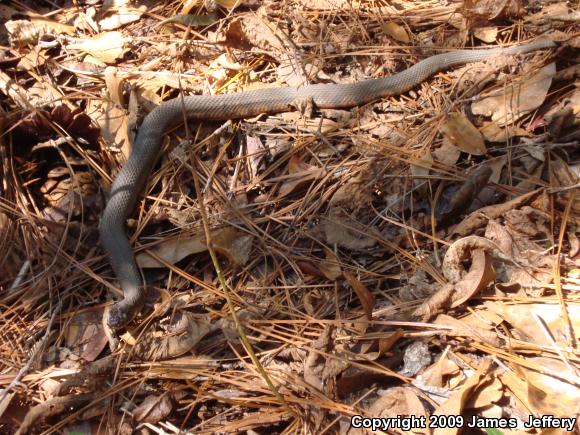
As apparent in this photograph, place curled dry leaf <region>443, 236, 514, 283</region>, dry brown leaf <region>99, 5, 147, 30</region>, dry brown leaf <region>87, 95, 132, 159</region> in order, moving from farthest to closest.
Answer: dry brown leaf <region>99, 5, 147, 30</region>, dry brown leaf <region>87, 95, 132, 159</region>, curled dry leaf <region>443, 236, 514, 283</region>

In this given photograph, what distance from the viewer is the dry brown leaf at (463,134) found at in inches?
108

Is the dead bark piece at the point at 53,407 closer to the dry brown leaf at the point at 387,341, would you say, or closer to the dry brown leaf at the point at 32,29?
the dry brown leaf at the point at 387,341

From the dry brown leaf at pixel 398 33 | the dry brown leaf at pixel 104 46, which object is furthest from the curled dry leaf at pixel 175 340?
the dry brown leaf at pixel 398 33

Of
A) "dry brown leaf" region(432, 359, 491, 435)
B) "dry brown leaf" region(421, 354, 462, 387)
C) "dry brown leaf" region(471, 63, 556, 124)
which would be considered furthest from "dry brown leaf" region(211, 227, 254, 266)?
"dry brown leaf" region(471, 63, 556, 124)

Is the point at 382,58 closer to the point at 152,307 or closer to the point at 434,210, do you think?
the point at 434,210

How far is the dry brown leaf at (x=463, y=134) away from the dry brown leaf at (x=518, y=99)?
0.57ft

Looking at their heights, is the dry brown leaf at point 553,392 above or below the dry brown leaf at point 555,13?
below

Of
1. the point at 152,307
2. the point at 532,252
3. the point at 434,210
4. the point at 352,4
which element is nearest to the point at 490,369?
the point at 532,252

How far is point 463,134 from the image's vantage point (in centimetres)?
282

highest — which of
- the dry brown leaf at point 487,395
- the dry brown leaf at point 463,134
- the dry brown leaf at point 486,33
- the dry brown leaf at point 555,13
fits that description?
the dry brown leaf at point 555,13

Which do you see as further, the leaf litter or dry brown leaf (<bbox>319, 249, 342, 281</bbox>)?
dry brown leaf (<bbox>319, 249, 342, 281</bbox>)

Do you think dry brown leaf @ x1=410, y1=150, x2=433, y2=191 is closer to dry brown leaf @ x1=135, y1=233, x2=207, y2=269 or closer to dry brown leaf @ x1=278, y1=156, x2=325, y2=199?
dry brown leaf @ x1=278, y1=156, x2=325, y2=199

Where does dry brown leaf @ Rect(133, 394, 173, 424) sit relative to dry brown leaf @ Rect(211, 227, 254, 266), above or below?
below

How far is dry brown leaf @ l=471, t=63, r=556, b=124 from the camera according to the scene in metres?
2.88
